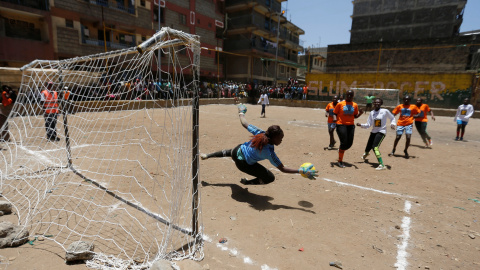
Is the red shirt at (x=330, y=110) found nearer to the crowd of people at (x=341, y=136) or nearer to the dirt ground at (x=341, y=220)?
the crowd of people at (x=341, y=136)

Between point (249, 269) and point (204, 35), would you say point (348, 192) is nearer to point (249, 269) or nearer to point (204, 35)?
point (249, 269)

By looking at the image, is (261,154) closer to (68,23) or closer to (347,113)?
(347,113)

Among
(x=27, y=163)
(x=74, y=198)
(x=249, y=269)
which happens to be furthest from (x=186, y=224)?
(x=27, y=163)

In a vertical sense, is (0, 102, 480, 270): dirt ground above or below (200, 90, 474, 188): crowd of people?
below

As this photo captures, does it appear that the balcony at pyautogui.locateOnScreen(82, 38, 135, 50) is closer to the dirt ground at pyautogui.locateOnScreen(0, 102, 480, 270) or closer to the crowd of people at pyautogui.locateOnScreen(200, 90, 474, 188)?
the dirt ground at pyautogui.locateOnScreen(0, 102, 480, 270)

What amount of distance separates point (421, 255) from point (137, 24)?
90.8ft

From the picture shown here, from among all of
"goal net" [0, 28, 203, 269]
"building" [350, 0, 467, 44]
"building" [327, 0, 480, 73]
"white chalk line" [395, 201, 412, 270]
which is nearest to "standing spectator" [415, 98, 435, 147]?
"white chalk line" [395, 201, 412, 270]

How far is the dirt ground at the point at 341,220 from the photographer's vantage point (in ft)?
8.75

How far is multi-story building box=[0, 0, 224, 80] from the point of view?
17828 mm

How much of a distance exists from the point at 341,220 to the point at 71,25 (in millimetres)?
24796

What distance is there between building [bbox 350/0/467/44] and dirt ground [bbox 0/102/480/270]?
34605mm

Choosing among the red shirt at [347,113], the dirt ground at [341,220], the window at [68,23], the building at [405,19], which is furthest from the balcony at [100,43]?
the building at [405,19]

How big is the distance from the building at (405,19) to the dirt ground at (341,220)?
1362 inches

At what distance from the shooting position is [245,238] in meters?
3.04
